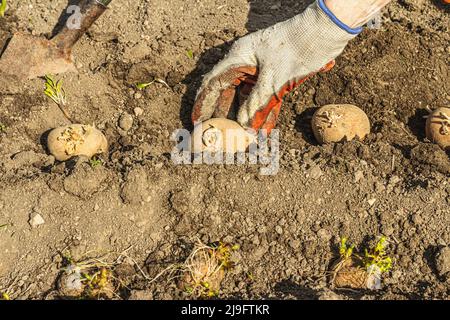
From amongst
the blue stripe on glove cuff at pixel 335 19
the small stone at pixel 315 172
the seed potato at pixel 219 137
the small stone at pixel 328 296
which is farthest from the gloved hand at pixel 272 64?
the small stone at pixel 328 296

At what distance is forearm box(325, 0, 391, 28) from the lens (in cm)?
288

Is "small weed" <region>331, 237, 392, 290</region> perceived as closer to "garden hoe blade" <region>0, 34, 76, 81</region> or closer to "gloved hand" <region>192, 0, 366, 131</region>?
"gloved hand" <region>192, 0, 366, 131</region>

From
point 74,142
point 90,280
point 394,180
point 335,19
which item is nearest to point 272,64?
point 335,19

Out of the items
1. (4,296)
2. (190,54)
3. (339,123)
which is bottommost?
(4,296)

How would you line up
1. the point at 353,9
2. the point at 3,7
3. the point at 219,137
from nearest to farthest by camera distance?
the point at 353,9, the point at 219,137, the point at 3,7

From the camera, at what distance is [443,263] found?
8.43 feet

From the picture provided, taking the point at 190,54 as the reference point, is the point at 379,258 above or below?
below

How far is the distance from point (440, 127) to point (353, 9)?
0.83 meters

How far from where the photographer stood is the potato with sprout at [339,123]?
308 centimetres

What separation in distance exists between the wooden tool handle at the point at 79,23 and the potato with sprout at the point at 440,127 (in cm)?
214

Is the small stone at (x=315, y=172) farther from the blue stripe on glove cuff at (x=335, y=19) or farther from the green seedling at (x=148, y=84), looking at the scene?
the green seedling at (x=148, y=84)

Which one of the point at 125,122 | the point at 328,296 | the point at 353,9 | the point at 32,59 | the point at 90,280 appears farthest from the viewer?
the point at 32,59

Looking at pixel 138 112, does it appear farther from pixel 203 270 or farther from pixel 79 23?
pixel 203 270

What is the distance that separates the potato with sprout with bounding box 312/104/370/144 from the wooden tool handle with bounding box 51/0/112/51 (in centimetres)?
156
